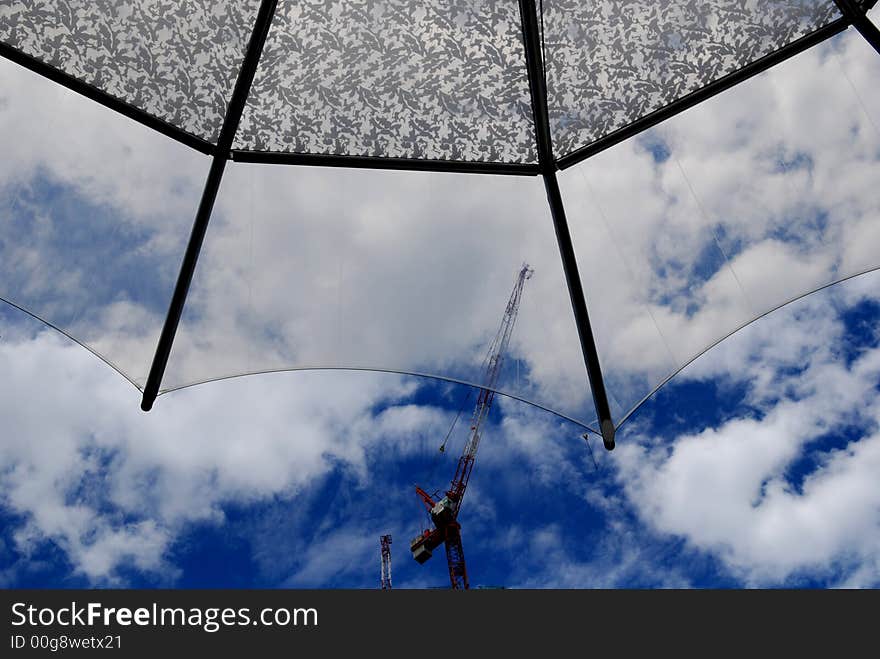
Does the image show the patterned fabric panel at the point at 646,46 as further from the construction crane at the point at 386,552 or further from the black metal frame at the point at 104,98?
the construction crane at the point at 386,552

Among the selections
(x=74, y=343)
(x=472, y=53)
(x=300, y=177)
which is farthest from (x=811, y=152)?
(x=74, y=343)

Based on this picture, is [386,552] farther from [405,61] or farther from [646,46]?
[646,46]

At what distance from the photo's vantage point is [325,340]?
7.61 metres

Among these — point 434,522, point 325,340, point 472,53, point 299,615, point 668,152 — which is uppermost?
point 434,522

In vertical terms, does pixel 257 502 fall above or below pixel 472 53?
above

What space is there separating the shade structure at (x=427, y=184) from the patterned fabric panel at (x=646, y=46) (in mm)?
17

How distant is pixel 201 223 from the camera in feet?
22.8

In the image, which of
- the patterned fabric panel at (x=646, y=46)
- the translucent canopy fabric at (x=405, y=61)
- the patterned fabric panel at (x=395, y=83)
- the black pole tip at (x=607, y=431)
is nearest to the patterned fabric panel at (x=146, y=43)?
the translucent canopy fabric at (x=405, y=61)

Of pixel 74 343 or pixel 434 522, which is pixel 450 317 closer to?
pixel 74 343

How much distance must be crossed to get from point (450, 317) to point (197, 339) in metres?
2.42

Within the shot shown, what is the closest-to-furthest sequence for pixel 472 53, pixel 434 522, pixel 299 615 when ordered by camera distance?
pixel 299 615
pixel 472 53
pixel 434 522

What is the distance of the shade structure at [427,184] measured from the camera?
21.0 ft

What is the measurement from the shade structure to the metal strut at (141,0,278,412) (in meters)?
0.02

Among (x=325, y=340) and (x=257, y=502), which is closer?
(x=325, y=340)
